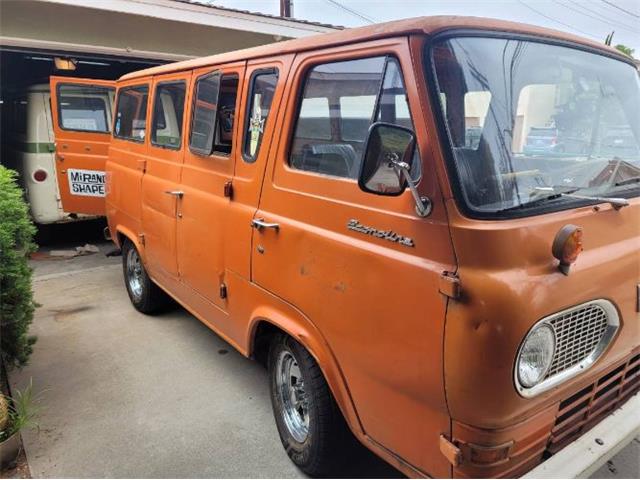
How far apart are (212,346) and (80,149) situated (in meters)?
4.14

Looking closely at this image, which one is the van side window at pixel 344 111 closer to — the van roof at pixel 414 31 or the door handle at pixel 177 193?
the van roof at pixel 414 31

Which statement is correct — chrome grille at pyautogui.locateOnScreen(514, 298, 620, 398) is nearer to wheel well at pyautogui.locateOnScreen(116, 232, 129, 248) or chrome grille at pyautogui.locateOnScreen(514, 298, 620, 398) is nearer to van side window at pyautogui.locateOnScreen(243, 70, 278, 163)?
van side window at pyautogui.locateOnScreen(243, 70, 278, 163)

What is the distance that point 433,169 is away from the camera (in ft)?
5.92

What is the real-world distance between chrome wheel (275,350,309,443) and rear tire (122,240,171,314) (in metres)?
2.31

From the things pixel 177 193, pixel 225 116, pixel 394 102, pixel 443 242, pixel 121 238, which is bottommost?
pixel 121 238

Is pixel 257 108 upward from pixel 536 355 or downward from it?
upward

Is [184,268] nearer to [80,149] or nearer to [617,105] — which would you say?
[617,105]

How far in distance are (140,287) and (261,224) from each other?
2.82 meters

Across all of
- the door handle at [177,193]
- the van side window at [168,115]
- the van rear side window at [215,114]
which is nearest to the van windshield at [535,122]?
the van rear side window at [215,114]

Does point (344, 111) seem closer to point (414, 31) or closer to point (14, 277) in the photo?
point (414, 31)

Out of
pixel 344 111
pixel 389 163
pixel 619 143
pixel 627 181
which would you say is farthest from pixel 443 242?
pixel 619 143

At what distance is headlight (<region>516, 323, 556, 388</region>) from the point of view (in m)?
1.76

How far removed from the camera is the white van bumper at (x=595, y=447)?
74.7 inches

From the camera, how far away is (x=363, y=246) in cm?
210
